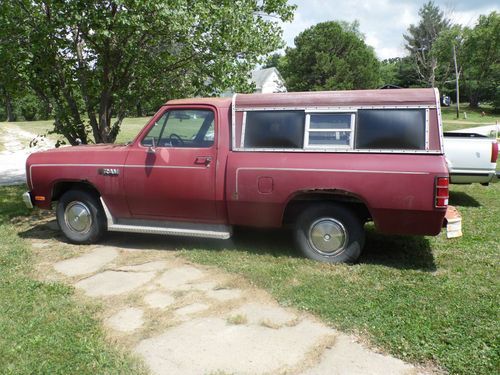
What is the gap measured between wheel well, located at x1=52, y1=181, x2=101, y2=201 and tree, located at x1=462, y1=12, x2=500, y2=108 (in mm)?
47007

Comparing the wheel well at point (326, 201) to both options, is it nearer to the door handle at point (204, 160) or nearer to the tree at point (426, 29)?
the door handle at point (204, 160)

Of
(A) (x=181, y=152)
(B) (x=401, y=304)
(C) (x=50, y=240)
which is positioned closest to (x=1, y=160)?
(C) (x=50, y=240)

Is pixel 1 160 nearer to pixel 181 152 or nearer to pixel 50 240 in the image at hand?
pixel 50 240

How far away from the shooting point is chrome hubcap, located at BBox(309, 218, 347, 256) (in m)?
4.73

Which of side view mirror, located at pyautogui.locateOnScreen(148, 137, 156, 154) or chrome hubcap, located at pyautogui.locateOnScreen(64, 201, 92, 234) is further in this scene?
chrome hubcap, located at pyautogui.locateOnScreen(64, 201, 92, 234)

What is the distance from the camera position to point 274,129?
4781 millimetres

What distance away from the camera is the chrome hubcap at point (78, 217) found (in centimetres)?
561

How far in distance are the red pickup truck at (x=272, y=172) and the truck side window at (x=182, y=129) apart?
0.01 meters

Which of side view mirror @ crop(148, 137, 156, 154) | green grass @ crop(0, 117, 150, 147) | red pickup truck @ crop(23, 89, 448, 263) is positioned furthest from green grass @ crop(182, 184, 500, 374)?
green grass @ crop(0, 117, 150, 147)

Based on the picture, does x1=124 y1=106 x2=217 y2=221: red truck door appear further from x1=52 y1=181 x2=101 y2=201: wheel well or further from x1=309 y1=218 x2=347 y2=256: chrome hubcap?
x1=309 y1=218 x2=347 y2=256: chrome hubcap

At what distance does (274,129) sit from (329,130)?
61 cm

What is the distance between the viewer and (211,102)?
5.08m

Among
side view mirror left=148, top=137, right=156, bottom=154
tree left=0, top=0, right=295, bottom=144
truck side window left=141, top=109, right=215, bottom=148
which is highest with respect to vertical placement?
tree left=0, top=0, right=295, bottom=144

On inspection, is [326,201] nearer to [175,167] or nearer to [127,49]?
[175,167]
